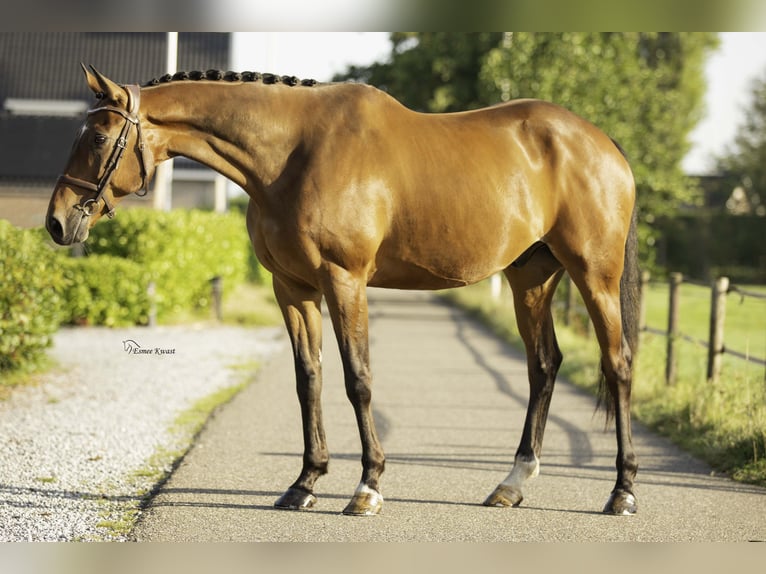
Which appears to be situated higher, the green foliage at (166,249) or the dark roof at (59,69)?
the dark roof at (59,69)

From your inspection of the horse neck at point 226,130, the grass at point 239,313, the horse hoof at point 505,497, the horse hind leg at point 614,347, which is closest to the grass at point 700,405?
the horse hind leg at point 614,347

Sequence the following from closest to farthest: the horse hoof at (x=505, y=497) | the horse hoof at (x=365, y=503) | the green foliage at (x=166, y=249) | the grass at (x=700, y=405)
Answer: the horse hoof at (x=365, y=503) < the horse hoof at (x=505, y=497) < the grass at (x=700, y=405) < the green foliage at (x=166, y=249)

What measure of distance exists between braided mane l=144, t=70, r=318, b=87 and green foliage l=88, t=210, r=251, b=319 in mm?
10966

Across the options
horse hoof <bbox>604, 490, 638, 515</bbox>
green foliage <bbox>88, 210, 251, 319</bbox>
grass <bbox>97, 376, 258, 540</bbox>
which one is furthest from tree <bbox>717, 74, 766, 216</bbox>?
horse hoof <bbox>604, 490, 638, 515</bbox>

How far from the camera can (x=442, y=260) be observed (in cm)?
564

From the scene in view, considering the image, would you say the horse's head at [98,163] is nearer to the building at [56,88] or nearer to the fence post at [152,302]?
the fence post at [152,302]

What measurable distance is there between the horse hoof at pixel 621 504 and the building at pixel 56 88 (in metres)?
19.9

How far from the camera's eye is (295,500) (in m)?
5.69

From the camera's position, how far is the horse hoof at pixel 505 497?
585 cm

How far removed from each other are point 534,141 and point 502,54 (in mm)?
16464

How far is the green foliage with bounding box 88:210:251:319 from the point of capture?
16.8 m

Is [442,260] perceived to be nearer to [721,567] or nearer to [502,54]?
[721,567]

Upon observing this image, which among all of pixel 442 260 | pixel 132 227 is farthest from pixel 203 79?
pixel 132 227

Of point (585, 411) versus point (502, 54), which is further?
point (502, 54)
